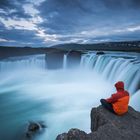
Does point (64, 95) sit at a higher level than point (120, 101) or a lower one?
lower

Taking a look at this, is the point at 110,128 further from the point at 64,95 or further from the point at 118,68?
the point at 118,68

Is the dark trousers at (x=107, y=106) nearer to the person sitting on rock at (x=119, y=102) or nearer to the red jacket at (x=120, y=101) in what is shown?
the person sitting on rock at (x=119, y=102)

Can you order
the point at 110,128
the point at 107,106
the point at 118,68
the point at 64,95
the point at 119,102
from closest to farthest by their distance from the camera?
the point at 110,128
the point at 119,102
the point at 107,106
the point at 64,95
the point at 118,68

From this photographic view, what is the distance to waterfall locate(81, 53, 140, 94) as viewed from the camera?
32.0ft

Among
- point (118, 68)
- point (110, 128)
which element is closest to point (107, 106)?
point (110, 128)

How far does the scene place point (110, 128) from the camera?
349cm

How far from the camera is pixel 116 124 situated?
3.65m

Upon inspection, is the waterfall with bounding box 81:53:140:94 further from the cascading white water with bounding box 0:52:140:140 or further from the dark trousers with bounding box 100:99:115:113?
the dark trousers with bounding box 100:99:115:113

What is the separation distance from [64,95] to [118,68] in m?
4.35

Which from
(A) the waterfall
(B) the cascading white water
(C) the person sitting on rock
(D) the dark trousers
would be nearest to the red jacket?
(C) the person sitting on rock

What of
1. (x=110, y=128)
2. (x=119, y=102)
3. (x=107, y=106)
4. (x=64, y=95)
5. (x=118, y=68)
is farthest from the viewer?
(x=118, y=68)

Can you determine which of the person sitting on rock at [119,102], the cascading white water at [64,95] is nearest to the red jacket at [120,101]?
the person sitting on rock at [119,102]

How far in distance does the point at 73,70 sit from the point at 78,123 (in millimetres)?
11810

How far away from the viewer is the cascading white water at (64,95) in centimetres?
777
